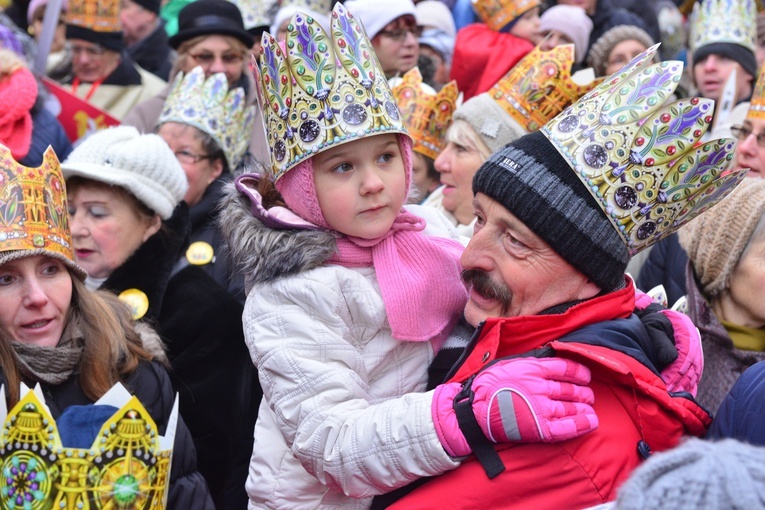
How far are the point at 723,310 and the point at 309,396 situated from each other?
2026mm

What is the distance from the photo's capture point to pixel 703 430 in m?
2.79

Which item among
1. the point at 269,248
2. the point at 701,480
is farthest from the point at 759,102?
the point at 701,480

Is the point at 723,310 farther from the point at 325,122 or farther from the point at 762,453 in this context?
the point at 762,453

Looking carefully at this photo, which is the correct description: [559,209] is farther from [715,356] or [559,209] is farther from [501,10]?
[501,10]

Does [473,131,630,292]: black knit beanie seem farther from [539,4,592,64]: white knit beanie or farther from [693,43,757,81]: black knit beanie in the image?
[539,4,592,64]: white knit beanie

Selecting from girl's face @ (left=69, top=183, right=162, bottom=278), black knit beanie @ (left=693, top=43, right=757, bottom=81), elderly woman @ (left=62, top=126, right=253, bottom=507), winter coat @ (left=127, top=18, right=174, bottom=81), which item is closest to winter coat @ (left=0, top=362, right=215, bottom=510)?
elderly woman @ (left=62, top=126, right=253, bottom=507)

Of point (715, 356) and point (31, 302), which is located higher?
point (31, 302)

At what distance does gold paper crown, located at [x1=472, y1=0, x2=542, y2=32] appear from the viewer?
25.2 ft

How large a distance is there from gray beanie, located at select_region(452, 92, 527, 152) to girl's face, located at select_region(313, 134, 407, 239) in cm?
195

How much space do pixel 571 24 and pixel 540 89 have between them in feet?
10.3

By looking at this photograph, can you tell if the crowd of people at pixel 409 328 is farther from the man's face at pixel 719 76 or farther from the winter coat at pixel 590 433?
the man's face at pixel 719 76

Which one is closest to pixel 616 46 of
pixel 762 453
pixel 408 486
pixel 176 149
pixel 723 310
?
pixel 176 149

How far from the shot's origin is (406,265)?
313 cm

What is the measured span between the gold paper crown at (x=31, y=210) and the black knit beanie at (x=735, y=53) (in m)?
5.26
